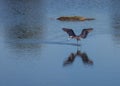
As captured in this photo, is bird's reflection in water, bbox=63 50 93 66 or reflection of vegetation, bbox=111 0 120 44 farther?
reflection of vegetation, bbox=111 0 120 44

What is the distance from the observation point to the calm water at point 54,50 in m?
10.6

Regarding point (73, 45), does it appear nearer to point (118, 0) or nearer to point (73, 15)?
point (73, 15)

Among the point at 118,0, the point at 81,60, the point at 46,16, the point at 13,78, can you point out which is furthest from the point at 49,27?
the point at 118,0

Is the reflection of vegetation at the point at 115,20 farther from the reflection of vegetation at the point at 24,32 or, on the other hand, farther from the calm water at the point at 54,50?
the reflection of vegetation at the point at 24,32

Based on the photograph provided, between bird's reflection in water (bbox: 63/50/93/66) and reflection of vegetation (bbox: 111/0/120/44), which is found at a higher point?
reflection of vegetation (bbox: 111/0/120/44)

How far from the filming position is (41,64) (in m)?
11.6

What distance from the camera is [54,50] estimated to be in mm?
12664

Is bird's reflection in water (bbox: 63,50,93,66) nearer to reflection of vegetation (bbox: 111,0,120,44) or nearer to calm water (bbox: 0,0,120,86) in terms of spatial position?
calm water (bbox: 0,0,120,86)

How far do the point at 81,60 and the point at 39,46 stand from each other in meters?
1.46

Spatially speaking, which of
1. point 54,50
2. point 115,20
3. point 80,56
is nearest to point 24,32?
point 54,50

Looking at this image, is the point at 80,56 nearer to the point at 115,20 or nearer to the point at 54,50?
the point at 54,50

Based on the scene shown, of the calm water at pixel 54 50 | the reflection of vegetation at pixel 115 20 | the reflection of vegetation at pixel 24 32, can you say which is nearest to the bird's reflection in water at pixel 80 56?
the calm water at pixel 54 50

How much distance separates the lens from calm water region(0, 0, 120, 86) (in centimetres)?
1056

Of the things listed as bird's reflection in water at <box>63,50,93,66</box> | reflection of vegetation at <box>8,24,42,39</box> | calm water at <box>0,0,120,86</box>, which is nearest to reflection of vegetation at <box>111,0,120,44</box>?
calm water at <box>0,0,120,86</box>
